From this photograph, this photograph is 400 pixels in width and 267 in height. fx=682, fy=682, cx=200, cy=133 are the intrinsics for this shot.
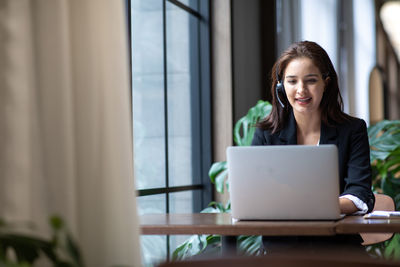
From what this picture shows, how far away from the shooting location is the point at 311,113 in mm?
3119

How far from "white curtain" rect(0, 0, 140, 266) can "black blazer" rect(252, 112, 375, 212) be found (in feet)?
4.38

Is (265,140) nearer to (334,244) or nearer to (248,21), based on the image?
(334,244)

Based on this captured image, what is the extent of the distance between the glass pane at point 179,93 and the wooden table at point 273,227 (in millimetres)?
2137

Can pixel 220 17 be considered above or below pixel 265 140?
above

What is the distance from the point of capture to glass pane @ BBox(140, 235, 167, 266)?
4086mm

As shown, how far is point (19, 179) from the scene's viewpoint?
5.24 ft

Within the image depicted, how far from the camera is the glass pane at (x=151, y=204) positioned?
13.7 ft

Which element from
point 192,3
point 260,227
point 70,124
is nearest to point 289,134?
point 260,227

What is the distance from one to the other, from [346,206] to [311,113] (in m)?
0.57

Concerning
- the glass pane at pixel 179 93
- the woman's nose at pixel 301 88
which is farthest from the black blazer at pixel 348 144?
the glass pane at pixel 179 93

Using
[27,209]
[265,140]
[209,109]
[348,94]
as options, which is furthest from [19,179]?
[348,94]

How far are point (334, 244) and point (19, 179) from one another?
145 centimetres

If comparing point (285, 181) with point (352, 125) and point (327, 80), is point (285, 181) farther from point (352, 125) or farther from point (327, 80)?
point (327, 80)

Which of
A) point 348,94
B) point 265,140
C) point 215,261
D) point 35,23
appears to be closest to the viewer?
point 215,261
